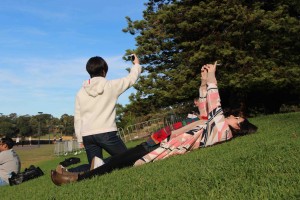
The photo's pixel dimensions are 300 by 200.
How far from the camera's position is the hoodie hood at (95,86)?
193 inches

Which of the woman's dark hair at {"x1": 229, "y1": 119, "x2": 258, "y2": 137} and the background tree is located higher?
the background tree

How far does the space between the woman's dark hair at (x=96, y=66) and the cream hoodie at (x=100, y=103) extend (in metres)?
0.10

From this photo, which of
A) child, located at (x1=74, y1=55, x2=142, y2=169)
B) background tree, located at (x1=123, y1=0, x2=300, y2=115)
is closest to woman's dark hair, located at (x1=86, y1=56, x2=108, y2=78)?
child, located at (x1=74, y1=55, x2=142, y2=169)

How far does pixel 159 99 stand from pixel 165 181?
50.5 ft

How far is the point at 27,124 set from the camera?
4754 inches

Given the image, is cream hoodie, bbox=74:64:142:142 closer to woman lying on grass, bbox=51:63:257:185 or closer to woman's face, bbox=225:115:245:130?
woman lying on grass, bbox=51:63:257:185

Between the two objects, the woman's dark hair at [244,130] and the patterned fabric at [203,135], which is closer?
the patterned fabric at [203,135]

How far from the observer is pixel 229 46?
16.3 m

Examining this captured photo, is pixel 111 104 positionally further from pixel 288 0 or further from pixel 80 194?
pixel 288 0

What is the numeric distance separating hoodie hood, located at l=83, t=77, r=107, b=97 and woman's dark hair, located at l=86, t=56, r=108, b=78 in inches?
4.1

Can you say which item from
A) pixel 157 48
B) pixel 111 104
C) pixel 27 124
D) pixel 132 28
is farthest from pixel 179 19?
pixel 27 124

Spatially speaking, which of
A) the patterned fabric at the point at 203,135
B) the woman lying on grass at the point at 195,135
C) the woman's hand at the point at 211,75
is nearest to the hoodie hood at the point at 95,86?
the woman lying on grass at the point at 195,135

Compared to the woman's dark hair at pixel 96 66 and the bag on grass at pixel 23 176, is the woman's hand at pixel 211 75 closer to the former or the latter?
the woman's dark hair at pixel 96 66

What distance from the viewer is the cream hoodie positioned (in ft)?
16.1
